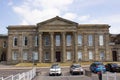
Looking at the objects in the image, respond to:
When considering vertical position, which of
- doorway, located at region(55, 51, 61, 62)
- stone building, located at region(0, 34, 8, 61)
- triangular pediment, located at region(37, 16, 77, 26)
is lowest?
doorway, located at region(55, 51, 61, 62)

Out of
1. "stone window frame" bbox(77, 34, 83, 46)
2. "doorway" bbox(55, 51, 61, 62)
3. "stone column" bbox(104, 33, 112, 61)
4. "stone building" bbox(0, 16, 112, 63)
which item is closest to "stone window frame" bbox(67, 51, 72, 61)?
"stone building" bbox(0, 16, 112, 63)

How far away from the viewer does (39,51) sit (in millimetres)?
73438

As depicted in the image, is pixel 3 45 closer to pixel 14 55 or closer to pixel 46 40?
pixel 14 55

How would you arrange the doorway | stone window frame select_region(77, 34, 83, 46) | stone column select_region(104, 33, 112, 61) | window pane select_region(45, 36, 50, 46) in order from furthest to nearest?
stone window frame select_region(77, 34, 83, 46) < stone column select_region(104, 33, 112, 61) < window pane select_region(45, 36, 50, 46) < the doorway

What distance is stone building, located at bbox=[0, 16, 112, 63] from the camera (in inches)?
2928

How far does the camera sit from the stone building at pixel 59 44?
2928 inches

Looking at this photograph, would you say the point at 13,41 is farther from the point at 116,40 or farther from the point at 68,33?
the point at 116,40

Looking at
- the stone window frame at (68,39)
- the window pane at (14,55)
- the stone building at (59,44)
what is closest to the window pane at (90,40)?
the stone building at (59,44)

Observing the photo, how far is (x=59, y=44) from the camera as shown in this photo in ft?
246

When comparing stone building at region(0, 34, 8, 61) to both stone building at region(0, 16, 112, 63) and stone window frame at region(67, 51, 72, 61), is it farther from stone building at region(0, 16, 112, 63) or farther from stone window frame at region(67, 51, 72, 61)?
stone window frame at region(67, 51, 72, 61)

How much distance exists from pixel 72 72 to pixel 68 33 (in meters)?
33.6

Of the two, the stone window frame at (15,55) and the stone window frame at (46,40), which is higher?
the stone window frame at (46,40)

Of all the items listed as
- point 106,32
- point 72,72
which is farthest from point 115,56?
point 72,72

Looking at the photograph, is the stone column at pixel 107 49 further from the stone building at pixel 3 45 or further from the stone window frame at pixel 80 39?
the stone building at pixel 3 45
